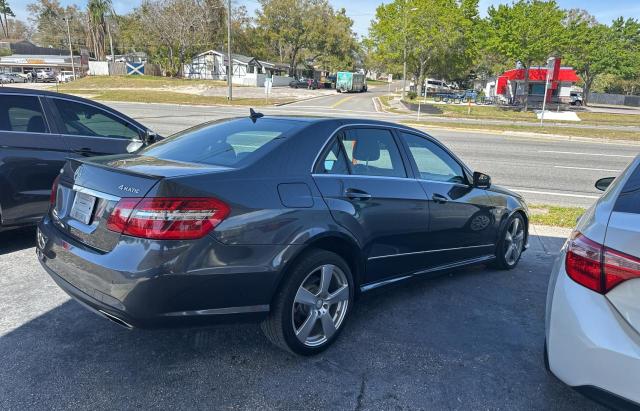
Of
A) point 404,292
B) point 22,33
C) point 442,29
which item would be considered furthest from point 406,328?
point 22,33

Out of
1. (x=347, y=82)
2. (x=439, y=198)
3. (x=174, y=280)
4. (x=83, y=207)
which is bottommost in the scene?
(x=174, y=280)

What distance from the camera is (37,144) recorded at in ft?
16.0

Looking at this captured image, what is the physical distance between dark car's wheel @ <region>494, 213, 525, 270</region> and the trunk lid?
3.27 m

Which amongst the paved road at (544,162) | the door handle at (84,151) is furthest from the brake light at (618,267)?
the paved road at (544,162)

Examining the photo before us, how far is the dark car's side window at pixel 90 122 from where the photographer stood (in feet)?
17.1

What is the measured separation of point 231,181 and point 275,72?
80.3 meters

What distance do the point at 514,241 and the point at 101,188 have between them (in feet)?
13.5

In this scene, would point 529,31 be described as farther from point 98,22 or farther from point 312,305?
point 98,22

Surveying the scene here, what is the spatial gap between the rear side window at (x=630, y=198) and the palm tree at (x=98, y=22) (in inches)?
3723

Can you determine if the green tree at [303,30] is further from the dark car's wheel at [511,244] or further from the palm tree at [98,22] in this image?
the dark car's wheel at [511,244]

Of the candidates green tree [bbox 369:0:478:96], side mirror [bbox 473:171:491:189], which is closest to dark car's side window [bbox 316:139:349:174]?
side mirror [bbox 473:171:491:189]

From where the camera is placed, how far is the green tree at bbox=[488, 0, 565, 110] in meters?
33.1

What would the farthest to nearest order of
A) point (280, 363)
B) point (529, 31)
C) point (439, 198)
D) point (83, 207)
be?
point (529, 31)
point (439, 198)
point (280, 363)
point (83, 207)

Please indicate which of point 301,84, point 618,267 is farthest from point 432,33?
point 618,267
